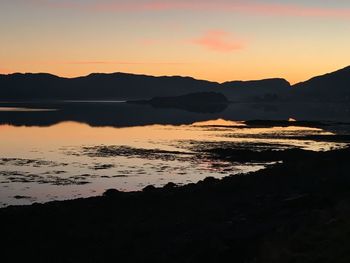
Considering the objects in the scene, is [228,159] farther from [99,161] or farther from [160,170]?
[99,161]

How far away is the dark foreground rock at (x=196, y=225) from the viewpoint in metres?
15.6

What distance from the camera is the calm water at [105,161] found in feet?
119

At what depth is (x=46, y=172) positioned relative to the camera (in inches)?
1662

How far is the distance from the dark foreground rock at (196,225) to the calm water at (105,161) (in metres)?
6.46

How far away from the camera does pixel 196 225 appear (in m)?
22.3

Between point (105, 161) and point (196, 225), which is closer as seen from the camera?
point (196, 225)

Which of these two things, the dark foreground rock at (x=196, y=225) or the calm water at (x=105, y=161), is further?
the calm water at (x=105, y=161)

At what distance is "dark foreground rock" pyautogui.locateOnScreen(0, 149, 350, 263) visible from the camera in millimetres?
15633

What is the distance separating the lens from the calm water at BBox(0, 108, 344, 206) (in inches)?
1422

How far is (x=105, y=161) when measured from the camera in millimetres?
49594

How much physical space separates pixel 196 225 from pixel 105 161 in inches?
1123

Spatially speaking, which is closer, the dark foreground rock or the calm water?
the dark foreground rock

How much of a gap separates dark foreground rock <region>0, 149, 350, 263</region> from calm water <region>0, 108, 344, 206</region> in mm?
6458

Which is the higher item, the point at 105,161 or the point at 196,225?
the point at 105,161
